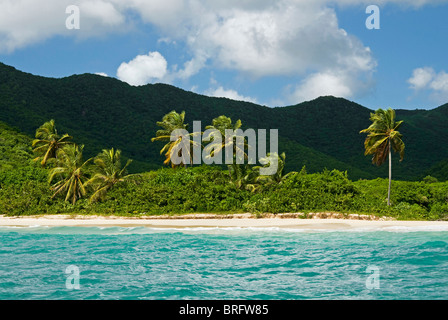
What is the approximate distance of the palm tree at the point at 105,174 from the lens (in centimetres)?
4291

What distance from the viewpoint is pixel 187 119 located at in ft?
424

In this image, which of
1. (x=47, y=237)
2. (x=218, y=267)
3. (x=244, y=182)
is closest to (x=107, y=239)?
(x=47, y=237)

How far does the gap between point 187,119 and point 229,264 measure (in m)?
111

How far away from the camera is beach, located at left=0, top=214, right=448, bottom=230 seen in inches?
1307

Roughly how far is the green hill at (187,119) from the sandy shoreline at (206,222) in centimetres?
3187

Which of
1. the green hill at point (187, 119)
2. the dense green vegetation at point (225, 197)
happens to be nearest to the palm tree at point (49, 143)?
the dense green vegetation at point (225, 197)

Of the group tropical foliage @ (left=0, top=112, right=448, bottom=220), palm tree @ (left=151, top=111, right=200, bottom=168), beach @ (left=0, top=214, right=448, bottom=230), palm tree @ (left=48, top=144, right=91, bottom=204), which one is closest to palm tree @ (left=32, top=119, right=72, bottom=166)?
tropical foliage @ (left=0, top=112, right=448, bottom=220)

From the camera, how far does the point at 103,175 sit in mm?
43781
